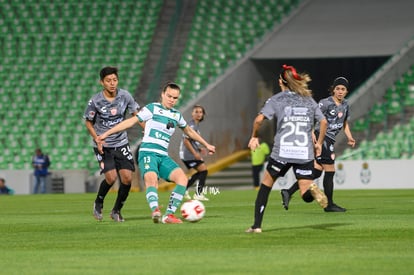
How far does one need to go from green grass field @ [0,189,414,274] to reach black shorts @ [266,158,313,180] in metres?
0.72

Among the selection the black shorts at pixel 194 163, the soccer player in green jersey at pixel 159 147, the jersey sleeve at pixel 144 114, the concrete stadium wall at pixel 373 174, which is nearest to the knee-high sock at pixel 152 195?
the soccer player in green jersey at pixel 159 147

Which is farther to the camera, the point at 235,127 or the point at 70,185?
the point at 235,127

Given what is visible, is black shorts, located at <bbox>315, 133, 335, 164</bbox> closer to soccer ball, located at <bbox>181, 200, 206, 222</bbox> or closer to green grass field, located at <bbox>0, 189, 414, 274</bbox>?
green grass field, located at <bbox>0, 189, 414, 274</bbox>

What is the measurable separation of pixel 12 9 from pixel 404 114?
1659 cm

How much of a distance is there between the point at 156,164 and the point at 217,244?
340cm

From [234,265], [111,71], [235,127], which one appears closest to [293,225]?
[111,71]

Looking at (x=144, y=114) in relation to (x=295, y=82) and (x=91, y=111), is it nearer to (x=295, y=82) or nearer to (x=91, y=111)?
(x=91, y=111)

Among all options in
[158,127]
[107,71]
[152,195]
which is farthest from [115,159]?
[152,195]

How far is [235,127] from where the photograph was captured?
41781 mm

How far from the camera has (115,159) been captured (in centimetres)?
1703

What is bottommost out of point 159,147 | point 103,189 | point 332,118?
point 103,189

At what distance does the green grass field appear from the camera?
33.1 ft

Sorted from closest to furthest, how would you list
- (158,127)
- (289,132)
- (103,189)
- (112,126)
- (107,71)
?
(289,132) → (158,127) → (107,71) → (112,126) → (103,189)

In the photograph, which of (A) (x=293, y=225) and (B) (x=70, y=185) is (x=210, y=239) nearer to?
(A) (x=293, y=225)
